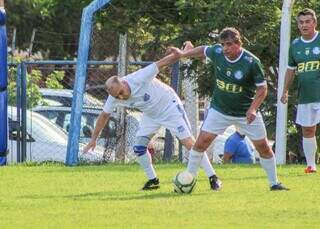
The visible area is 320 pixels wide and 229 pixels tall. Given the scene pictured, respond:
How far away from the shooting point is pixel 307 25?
54.2ft

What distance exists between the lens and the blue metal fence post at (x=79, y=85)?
20109 mm

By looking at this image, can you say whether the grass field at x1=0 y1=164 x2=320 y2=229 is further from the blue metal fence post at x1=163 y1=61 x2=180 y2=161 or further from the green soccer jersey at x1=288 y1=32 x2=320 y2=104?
the blue metal fence post at x1=163 y1=61 x2=180 y2=161

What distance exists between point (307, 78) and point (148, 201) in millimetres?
4370

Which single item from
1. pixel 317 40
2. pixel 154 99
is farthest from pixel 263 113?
pixel 154 99

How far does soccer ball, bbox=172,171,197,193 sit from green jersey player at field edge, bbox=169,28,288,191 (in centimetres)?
11

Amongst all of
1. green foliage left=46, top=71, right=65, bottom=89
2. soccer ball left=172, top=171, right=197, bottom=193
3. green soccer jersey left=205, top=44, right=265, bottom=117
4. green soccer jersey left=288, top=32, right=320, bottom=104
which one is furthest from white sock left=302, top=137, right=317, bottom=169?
green foliage left=46, top=71, right=65, bottom=89

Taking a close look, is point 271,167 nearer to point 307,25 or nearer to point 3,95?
point 307,25

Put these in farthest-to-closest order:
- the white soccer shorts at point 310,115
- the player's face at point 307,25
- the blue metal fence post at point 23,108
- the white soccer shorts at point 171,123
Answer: the blue metal fence post at point 23,108
the white soccer shorts at point 310,115
the player's face at point 307,25
the white soccer shorts at point 171,123

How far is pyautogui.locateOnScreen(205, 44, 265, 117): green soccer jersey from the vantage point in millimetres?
14039

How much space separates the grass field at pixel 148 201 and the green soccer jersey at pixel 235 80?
0.99 metres

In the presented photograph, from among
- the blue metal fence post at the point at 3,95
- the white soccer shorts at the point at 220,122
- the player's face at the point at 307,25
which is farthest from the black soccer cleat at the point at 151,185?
the blue metal fence post at the point at 3,95

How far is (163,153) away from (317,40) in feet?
21.5

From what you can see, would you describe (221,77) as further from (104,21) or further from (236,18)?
(104,21)

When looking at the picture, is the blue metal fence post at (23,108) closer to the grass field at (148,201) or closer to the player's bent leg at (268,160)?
the grass field at (148,201)
